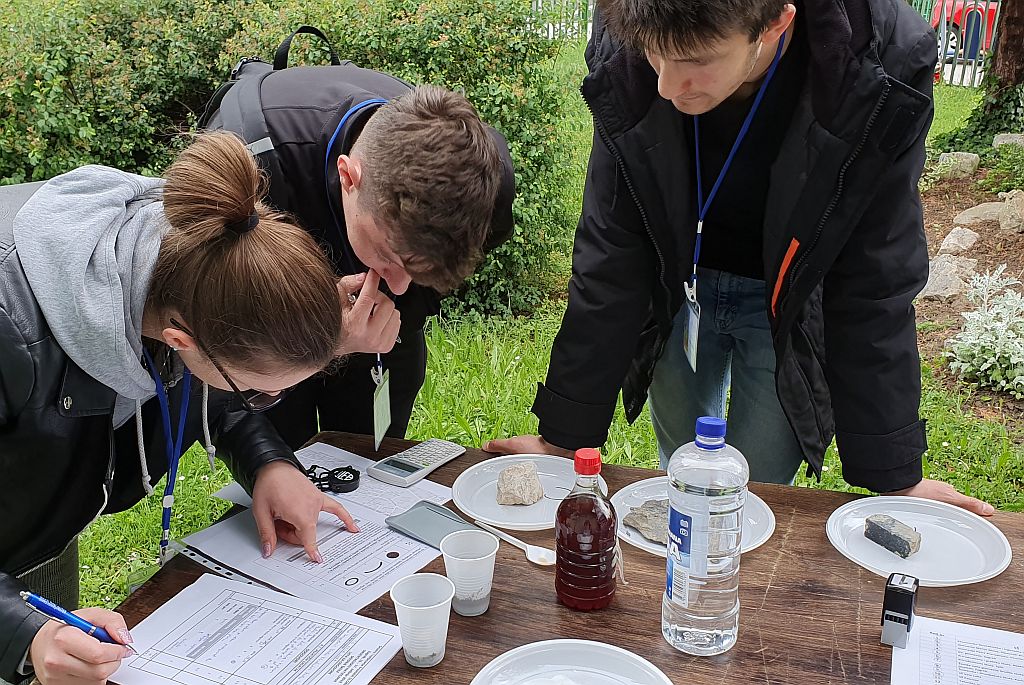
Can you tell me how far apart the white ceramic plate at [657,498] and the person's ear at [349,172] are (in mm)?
745

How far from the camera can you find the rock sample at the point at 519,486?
169cm

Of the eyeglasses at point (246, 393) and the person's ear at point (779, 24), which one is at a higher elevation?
the person's ear at point (779, 24)

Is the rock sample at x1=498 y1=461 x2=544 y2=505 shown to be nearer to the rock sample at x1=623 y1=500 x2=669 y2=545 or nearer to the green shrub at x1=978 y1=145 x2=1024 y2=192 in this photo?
the rock sample at x1=623 y1=500 x2=669 y2=545

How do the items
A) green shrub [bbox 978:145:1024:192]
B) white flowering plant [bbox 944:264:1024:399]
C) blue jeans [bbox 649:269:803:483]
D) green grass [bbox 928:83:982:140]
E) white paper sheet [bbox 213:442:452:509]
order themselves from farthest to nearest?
1. green grass [bbox 928:83:982:140]
2. green shrub [bbox 978:145:1024:192]
3. white flowering plant [bbox 944:264:1024:399]
4. blue jeans [bbox 649:269:803:483]
5. white paper sheet [bbox 213:442:452:509]

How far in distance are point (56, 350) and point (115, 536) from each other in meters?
1.90

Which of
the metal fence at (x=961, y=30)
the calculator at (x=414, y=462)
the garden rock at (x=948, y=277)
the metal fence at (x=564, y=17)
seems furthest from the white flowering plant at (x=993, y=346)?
the metal fence at (x=961, y=30)

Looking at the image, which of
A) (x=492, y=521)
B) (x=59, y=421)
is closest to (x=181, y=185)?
(x=59, y=421)

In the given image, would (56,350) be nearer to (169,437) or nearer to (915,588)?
(169,437)

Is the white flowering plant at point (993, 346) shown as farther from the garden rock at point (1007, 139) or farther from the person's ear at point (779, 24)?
the person's ear at point (779, 24)

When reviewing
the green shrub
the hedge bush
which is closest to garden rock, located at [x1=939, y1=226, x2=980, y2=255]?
the green shrub

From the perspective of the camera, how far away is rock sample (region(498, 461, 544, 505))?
169 cm

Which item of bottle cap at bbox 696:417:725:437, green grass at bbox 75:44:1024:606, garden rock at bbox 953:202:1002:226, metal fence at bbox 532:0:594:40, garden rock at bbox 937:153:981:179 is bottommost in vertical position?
green grass at bbox 75:44:1024:606

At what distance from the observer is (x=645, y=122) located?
1751 mm

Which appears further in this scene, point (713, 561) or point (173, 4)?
point (173, 4)
